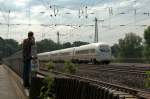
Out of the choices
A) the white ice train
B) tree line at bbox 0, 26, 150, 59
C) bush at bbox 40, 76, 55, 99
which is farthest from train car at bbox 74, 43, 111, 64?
tree line at bbox 0, 26, 150, 59

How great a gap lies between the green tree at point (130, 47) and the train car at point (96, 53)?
210ft

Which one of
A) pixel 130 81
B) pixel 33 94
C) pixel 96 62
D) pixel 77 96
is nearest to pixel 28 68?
pixel 33 94

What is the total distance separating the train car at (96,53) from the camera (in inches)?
2312

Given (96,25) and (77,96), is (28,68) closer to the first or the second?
(77,96)

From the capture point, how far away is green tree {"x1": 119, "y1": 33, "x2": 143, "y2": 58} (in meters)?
132

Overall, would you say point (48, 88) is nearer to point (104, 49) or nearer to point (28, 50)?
point (28, 50)

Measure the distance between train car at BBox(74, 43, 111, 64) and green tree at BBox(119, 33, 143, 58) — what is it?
64100mm

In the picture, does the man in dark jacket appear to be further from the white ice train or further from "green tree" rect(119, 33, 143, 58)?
"green tree" rect(119, 33, 143, 58)

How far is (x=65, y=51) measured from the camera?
75.8 m

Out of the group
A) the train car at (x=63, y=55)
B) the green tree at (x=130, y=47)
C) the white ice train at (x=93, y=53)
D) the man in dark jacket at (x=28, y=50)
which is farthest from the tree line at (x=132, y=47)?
the man in dark jacket at (x=28, y=50)

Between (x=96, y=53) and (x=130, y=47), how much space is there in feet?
280

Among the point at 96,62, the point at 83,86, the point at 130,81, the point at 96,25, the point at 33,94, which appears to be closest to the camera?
the point at 83,86

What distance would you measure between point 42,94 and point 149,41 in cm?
11392

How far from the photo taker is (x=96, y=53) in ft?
191
